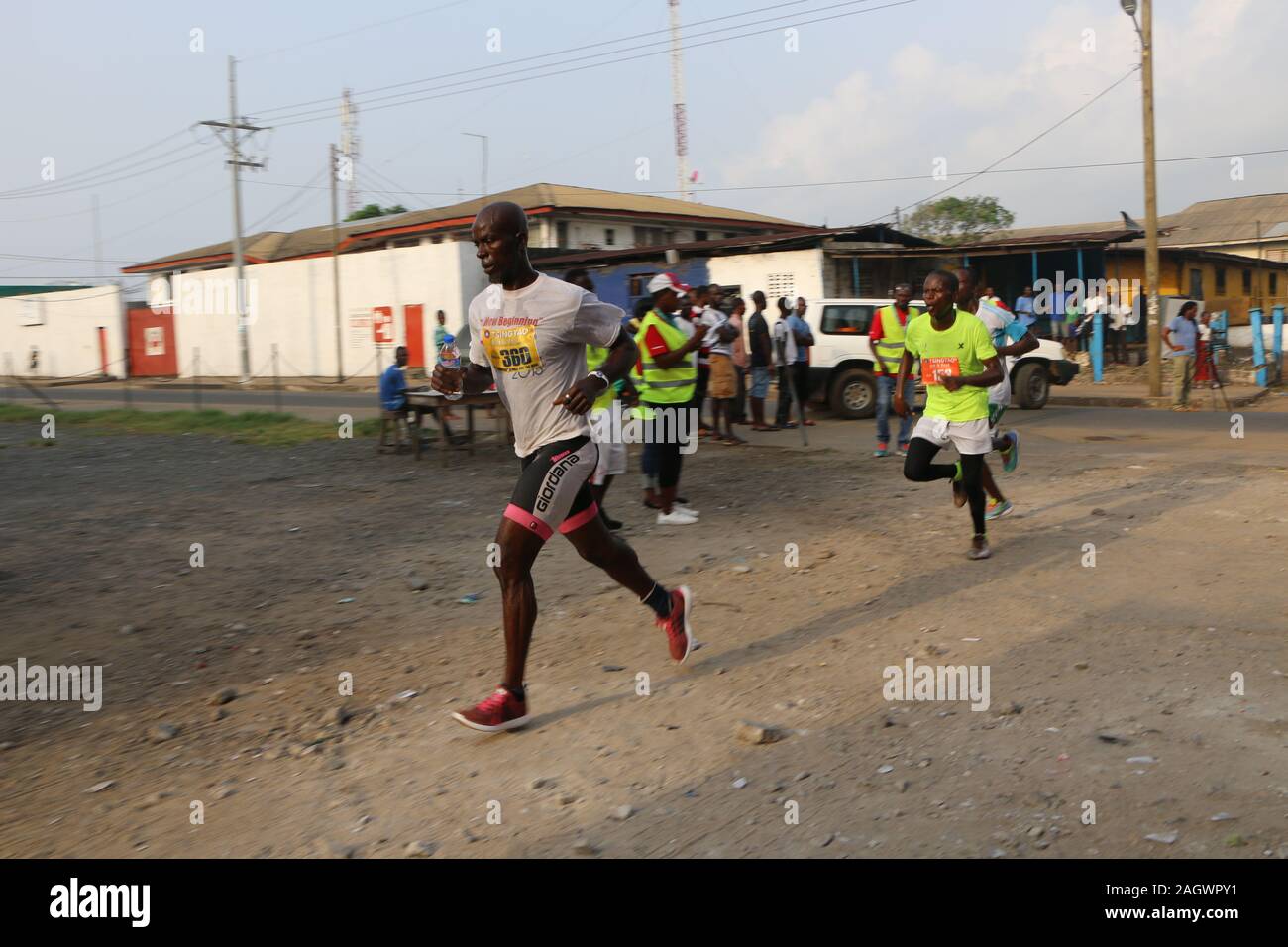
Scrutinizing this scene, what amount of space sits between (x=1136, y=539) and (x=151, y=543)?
22.5ft

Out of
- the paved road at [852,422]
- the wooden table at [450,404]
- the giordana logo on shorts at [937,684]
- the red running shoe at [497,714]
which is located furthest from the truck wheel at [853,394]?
the red running shoe at [497,714]

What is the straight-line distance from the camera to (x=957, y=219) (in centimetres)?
4169

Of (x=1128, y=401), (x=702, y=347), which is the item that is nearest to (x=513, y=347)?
(x=702, y=347)

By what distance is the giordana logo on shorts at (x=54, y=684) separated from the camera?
4984 millimetres

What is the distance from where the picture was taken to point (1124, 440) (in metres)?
13.4

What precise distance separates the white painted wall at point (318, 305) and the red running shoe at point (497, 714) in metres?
28.9

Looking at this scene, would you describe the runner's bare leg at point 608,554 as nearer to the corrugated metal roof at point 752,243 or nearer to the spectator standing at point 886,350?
the spectator standing at point 886,350

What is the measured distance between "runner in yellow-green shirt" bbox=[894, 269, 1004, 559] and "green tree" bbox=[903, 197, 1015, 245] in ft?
116

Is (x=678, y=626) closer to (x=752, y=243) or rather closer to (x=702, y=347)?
(x=702, y=347)

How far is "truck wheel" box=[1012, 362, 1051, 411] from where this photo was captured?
17594 millimetres

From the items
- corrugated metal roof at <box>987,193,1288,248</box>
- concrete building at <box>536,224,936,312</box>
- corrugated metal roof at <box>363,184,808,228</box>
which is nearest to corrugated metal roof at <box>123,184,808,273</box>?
corrugated metal roof at <box>363,184,808,228</box>

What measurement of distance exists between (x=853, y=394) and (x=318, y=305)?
25.7 m
